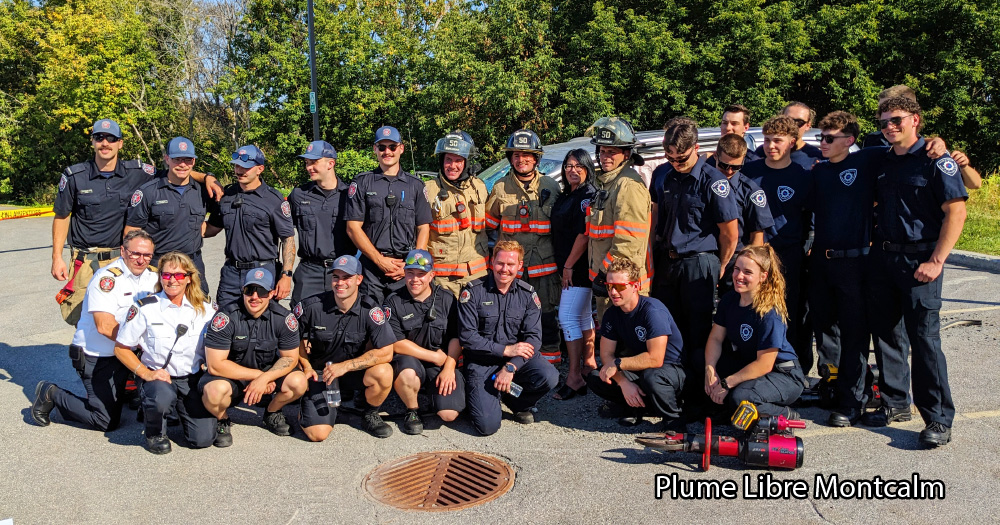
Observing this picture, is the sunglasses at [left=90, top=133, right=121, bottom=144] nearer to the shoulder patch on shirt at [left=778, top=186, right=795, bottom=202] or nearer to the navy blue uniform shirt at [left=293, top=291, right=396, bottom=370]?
the navy blue uniform shirt at [left=293, top=291, right=396, bottom=370]

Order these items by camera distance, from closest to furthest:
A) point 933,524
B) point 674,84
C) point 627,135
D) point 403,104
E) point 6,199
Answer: point 933,524 → point 627,135 → point 674,84 → point 403,104 → point 6,199

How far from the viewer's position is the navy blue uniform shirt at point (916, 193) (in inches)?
171

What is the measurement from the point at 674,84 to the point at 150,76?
A: 19.6 meters

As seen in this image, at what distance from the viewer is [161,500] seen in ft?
13.1

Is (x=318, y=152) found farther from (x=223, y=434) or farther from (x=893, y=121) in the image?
(x=893, y=121)

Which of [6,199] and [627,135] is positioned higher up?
[627,135]

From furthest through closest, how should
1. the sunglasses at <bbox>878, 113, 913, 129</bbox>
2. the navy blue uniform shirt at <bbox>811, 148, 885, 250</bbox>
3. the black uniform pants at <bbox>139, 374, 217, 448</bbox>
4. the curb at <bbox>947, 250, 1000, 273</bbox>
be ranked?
the curb at <bbox>947, 250, 1000, 273</bbox> < the navy blue uniform shirt at <bbox>811, 148, 885, 250</bbox> < the black uniform pants at <bbox>139, 374, 217, 448</bbox> < the sunglasses at <bbox>878, 113, 913, 129</bbox>

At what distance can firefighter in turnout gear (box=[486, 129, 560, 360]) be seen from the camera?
5.79 metres

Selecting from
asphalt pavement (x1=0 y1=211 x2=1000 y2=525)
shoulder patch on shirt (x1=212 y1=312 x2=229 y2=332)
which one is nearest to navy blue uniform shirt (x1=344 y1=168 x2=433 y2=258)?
shoulder patch on shirt (x1=212 y1=312 x2=229 y2=332)

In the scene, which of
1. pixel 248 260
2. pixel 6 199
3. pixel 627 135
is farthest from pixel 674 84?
pixel 6 199

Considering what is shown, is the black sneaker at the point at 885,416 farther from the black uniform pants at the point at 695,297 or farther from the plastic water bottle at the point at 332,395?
the plastic water bottle at the point at 332,395

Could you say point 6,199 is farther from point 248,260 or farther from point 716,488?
point 716,488

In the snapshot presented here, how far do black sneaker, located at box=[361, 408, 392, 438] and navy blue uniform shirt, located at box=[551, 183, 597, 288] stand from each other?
1898 mm

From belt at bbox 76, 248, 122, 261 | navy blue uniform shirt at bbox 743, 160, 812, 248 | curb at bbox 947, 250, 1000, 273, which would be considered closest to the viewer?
navy blue uniform shirt at bbox 743, 160, 812, 248
